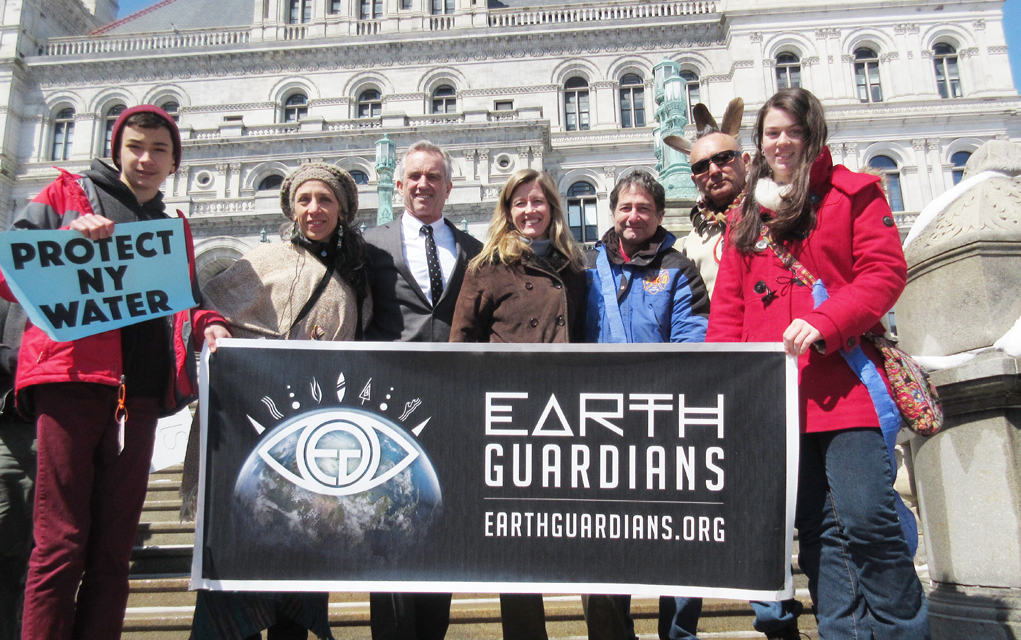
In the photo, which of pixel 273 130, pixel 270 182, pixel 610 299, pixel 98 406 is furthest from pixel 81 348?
pixel 273 130

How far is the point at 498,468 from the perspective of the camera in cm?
289

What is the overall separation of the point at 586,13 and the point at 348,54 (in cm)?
1070

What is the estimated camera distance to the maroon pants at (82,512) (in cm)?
256

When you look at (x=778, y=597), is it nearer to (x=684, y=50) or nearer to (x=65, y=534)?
(x=65, y=534)

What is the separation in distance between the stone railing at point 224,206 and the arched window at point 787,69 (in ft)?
71.7

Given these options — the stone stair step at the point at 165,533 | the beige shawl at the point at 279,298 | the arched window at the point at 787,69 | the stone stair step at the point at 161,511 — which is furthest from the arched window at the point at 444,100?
the beige shawl at the point at 279,298

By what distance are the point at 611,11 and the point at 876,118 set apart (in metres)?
12.1

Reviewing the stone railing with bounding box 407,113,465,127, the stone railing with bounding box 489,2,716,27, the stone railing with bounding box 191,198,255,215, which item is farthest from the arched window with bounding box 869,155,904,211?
the stone railing with bounding box 191,198,255,215

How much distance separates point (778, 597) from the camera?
105 inches

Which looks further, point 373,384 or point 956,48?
point 956,48

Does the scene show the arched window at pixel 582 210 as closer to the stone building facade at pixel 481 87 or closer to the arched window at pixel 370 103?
the stone building facade at pixel 481 87

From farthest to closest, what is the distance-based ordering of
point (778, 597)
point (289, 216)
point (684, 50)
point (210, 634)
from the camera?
point (684, 50) → point (289, 216) → point (210, 634) → point (778, 597)

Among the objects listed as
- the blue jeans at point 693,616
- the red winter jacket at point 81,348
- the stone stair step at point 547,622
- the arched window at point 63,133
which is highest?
the arched window at point 63,133

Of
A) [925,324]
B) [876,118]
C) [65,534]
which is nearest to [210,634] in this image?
[65,534]
